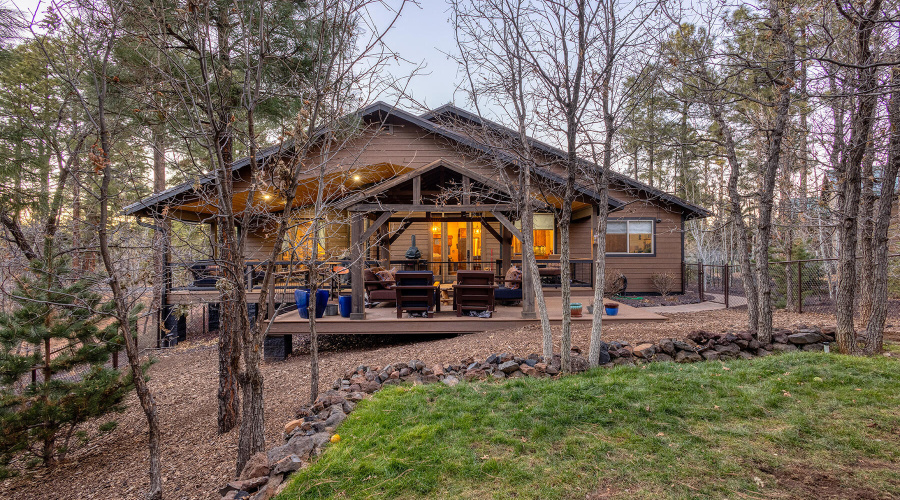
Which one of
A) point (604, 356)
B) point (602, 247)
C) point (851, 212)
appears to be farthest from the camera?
point (604, 356)

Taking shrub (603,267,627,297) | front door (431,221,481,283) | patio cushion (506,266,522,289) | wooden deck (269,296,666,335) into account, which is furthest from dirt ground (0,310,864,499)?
front door (431,221,481,283)

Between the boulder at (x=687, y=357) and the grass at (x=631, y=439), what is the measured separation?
2.78ft

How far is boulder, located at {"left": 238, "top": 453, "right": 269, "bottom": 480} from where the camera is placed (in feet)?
9.50

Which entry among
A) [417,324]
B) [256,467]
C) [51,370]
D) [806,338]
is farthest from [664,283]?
[51,370]

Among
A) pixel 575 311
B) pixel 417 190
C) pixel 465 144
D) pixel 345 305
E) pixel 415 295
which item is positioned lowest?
pixel 575 311

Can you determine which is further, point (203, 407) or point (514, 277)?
point (514, 277)

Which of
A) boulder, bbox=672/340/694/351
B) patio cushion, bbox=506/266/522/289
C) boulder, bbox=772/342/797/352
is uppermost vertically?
patio cushion, bbox=506/266/522/289

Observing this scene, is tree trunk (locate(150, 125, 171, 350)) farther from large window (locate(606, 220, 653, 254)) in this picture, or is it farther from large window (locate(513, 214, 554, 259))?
large window (locate(606, 220, 653, 254))

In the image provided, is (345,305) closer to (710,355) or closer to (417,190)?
(417,190)

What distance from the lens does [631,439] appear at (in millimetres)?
3021

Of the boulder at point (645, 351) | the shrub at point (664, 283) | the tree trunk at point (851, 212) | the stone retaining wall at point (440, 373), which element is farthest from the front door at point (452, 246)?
the tree trunk at point (851, 212)

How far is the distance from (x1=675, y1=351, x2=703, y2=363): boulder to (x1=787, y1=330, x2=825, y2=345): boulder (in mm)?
1481

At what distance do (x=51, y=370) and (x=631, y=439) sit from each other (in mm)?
6125

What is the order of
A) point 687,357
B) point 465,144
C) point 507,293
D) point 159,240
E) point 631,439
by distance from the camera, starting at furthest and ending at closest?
point 507,293 → point 465,144 → point 687,357 → point 159,240 → point 631,439
